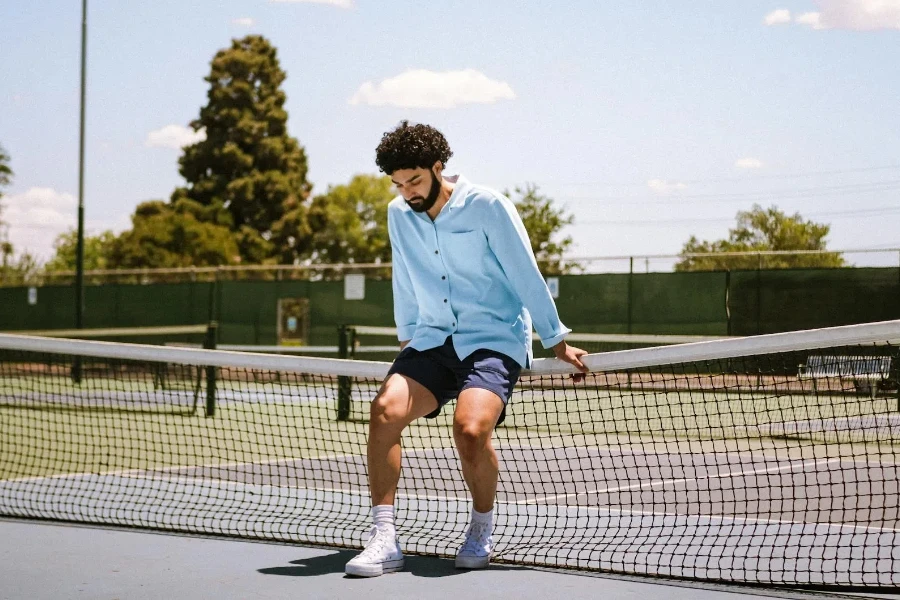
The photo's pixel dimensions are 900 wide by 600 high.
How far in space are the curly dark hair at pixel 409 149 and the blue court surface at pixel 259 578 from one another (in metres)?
1.53

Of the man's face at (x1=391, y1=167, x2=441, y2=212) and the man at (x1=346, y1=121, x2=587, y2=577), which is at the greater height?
the man's face at (x1=391, y1=167, x2=441, y2=212)

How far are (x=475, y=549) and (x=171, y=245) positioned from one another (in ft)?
135

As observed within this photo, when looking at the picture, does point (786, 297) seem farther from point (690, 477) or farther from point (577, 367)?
point (577, 367)

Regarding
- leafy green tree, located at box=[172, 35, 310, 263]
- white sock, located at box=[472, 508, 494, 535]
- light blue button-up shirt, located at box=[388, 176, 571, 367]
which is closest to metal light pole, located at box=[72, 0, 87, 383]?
light blue button-up shirt, located at box=[388, 176, 571, 367]

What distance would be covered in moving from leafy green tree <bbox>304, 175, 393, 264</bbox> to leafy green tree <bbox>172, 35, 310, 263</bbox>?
1392 mm

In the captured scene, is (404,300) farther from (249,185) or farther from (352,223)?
(352,223)

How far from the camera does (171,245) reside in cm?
4447

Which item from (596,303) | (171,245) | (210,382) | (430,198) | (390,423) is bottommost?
(210,382)

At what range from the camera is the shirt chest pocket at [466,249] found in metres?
4.69

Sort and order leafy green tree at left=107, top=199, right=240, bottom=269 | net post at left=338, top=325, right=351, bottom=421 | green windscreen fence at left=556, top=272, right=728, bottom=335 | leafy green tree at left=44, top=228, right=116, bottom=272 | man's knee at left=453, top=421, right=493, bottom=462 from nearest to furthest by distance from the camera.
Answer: man's knee at left=453, top=421, right=493, bottom=462 → net post at left=338, top=325, right=351, bottom=421 → green windscreen fence at left=556, top=272, right=728, bottom=335 → leafy green tree at left=107, top=199, right=240, bottom=269 → leafy green tree at left=44, top=228, right=116, bottom=272

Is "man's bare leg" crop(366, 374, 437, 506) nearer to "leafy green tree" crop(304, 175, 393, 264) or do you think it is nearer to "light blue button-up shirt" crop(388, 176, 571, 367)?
"light blue button-up shirt" crop(388, 176, 571, 367)

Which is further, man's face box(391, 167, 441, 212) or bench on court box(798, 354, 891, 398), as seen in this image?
Result: bench on court box(798, 354, 891, 398)

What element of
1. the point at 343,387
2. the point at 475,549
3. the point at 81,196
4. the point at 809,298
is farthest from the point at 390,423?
the point at 81,196

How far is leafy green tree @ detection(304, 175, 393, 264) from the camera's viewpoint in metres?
54.0
